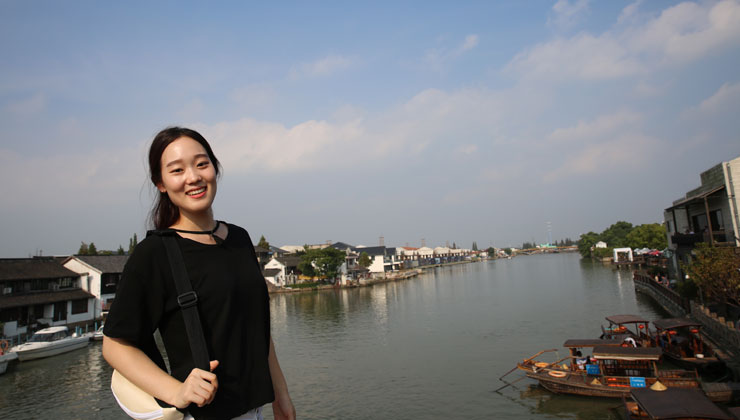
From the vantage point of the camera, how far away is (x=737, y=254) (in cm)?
1642

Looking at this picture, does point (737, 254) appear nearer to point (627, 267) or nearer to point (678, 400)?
point (678, 400)

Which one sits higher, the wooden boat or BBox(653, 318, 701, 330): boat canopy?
BBox(653, 318, 701, 330): boat canopy

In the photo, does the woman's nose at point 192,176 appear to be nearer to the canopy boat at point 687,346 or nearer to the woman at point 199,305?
the woman at point 199,305

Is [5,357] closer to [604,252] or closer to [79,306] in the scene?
[79,306]

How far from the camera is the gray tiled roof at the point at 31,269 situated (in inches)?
974

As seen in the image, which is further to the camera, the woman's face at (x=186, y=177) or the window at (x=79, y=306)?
the window at (x=79, y=306)

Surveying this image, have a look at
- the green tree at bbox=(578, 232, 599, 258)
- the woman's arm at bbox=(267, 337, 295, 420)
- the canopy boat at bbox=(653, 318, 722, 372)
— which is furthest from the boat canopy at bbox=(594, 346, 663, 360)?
the green tree at bbox=(578, 232, 599, 258)

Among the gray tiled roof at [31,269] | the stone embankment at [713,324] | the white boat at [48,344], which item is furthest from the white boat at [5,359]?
the stone embankment at [713,324]

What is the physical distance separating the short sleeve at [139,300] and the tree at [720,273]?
19607mm

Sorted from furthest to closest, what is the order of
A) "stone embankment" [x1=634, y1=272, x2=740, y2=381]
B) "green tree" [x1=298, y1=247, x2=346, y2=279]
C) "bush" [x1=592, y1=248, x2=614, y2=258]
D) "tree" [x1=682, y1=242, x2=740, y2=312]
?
"bush" [x1=592, y1=248, x2=614, y2=258] < "green tree" [x1=298, y1=247, x2=346, y2=279] < "tree" [x1=682, y1=242, x2=740, y2=312] < "stone embankment" [x1=634, y1=272, x2=740, y2=381]

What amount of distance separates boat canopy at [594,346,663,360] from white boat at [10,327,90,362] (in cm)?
2656

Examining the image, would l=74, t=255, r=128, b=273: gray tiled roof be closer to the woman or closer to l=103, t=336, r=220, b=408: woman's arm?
the woman

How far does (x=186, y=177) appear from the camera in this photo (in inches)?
63.1

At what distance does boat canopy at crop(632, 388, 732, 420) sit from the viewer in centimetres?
855
